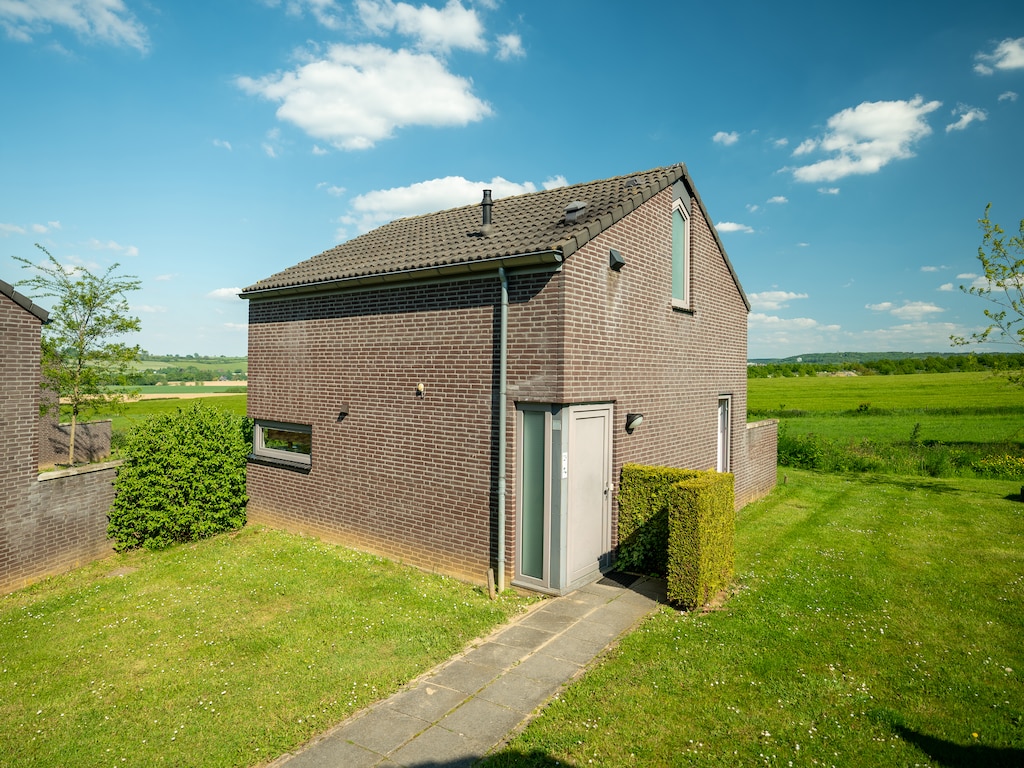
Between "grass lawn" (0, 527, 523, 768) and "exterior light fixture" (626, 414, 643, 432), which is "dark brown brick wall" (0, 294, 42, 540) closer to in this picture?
"grass lawn" (0, 527, 523, 768)

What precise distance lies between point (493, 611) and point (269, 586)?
11.7ft

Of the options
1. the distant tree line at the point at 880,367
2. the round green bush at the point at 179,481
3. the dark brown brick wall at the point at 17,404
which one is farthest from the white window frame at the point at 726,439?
the distant tree line at the point at 880,367

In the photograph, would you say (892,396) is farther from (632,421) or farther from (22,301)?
(22,301)

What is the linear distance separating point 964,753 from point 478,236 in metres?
8.87

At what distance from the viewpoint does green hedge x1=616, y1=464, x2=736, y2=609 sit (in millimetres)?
7250

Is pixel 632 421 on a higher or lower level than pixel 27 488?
higher

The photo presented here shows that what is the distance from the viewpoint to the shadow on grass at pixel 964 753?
172 inches

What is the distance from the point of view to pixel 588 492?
842 cm

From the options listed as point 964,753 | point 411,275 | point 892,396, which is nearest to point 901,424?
point 892,396

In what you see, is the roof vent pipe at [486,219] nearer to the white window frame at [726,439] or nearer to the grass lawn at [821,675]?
the grass lawn at [821,675]

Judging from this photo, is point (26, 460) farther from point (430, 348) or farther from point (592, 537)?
point (592, 537)

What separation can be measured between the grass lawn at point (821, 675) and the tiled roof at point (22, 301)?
983 cm

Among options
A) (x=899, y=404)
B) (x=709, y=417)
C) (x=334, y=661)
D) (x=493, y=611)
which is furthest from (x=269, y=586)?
(x=899, y=404)

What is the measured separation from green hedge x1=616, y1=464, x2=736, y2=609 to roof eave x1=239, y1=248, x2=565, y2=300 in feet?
11.4
